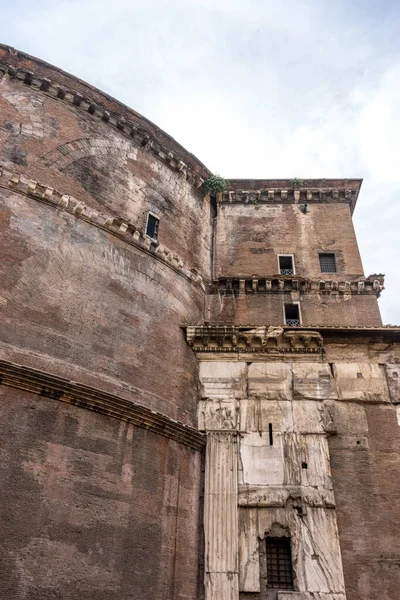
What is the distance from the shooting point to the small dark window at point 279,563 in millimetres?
10523

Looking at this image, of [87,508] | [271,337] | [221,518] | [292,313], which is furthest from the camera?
[292,313]

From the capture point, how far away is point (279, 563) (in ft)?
35.2

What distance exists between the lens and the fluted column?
407 inches

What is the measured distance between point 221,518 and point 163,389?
295 centimetres

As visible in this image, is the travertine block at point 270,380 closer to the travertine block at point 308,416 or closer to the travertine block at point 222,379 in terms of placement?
the travertine block at point 222,379

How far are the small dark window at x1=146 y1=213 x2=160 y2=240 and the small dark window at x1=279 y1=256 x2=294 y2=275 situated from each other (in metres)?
3.96

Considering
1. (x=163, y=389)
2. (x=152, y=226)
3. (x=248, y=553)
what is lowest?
(x=248, y=553)

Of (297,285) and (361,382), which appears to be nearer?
(361,382)

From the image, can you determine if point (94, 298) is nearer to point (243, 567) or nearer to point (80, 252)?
point (80, 252)

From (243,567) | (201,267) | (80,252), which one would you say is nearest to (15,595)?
(243,567)

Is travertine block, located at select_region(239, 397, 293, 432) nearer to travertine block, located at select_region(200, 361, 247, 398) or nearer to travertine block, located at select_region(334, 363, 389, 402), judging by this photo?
travertine block, located at select_region(200, 361, 247, 398)

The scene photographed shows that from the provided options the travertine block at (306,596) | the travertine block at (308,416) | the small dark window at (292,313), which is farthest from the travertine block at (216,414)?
the travertine block at (306,596)

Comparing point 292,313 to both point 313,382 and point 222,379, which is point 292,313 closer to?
point 313,382

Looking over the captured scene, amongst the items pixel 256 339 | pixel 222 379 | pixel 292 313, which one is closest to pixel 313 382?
pixel 256 339
